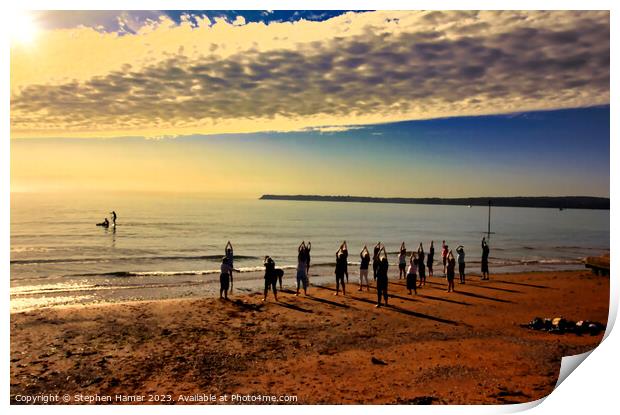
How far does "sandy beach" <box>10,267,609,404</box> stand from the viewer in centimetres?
730

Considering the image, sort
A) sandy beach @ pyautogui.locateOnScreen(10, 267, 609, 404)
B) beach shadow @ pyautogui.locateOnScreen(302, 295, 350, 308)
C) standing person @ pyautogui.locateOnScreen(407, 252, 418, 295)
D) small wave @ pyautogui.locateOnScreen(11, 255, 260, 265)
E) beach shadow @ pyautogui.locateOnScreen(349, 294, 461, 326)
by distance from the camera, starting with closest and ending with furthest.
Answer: sandy beach @ pyautogui.locateOnScreen(10, 267, 609, 404), beach shadow @ pyautogui.locateOnScreen(349, 294, 461, 326), beach shadow @ pyautogui.locateOnScreen(302, 295, 350, 308), standing person @ pyautogui.locateOnScreen(407, 252, 418, 295), small wave @ pyautogui.locateOnScreen(11, 255, 260, 265)

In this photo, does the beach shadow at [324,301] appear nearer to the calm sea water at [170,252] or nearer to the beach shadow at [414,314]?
the beach shadow at [414,314]

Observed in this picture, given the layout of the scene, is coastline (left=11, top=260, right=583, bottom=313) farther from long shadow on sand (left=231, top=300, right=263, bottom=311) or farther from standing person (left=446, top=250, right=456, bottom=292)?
standing person (left=446, top=250, right=456, bottom=292)

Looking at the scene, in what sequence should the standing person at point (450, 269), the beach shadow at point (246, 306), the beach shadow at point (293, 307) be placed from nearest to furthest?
the beach shadow at point (293, 307) < the beach shadow at point (246, 306) < the standing person at point (450, 269)

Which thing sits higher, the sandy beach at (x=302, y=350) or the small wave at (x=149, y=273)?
the sandy beach at (x=302, y=350)

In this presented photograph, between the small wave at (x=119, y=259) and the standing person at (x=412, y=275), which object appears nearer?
the standing person at (x=412, y=275)

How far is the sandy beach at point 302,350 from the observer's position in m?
7.30

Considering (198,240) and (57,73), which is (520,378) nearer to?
(57,73)

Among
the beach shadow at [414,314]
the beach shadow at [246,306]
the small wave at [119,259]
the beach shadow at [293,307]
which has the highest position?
the beach shadow at [414,314]

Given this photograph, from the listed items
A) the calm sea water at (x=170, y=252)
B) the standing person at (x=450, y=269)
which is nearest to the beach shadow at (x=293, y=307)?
the calm sea water at (x=170, y=252)

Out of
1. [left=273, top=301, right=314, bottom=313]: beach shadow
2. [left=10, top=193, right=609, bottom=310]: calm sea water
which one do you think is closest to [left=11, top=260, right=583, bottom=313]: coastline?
[left=10, top=193, right=609, bottom=310]: calm sea water

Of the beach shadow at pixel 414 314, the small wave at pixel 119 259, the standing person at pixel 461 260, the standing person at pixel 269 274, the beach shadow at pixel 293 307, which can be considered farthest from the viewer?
the small wave at pixel 119 259
